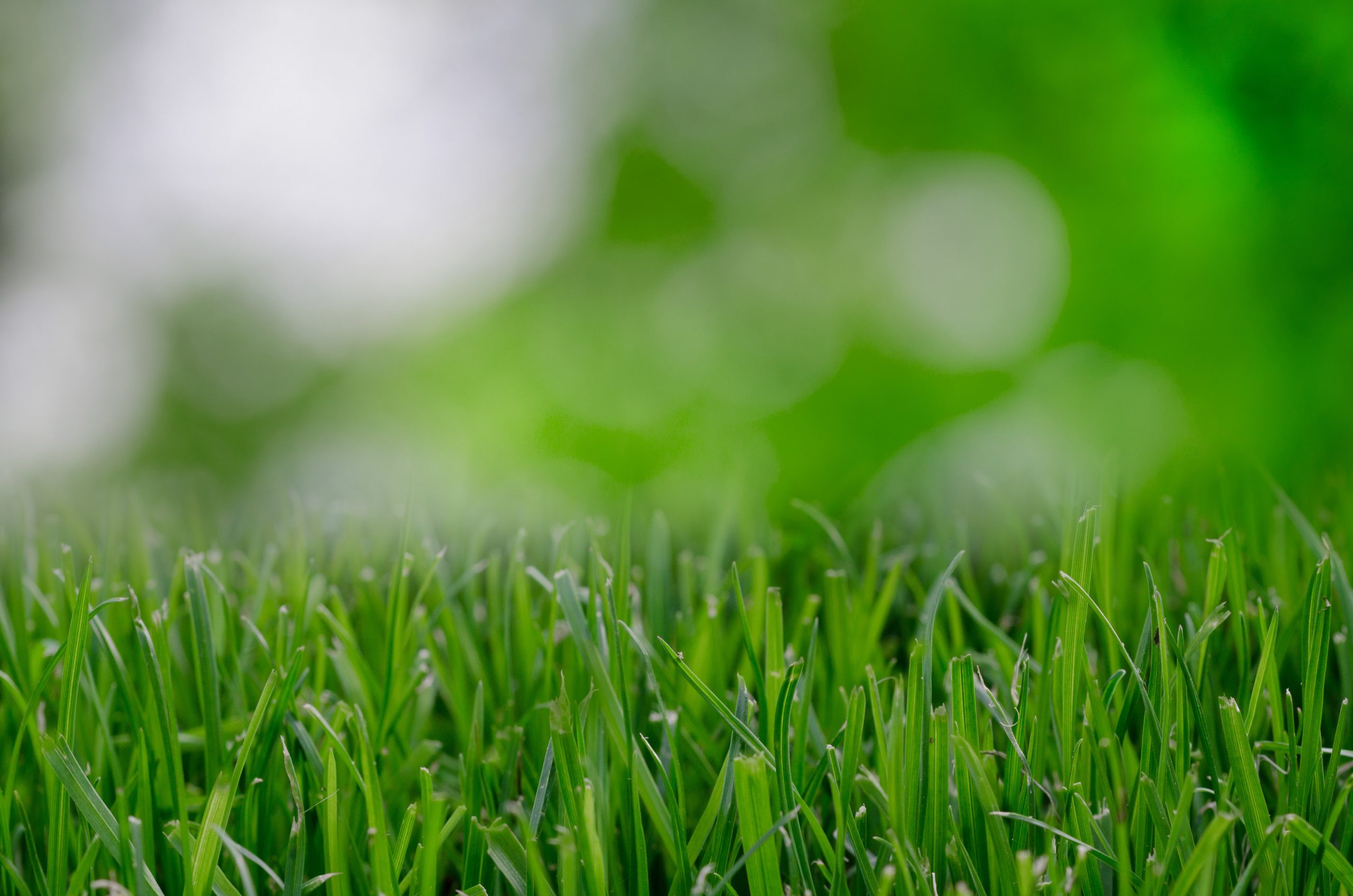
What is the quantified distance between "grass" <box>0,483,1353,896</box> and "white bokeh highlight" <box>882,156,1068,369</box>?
50.9 inches

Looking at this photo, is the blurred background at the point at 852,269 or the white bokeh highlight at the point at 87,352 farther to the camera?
the white bokeh highlight at the point at 87,352

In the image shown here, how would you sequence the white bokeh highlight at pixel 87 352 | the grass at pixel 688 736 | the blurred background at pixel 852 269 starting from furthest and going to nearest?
the white bokeh highlight at pixel 87 352, the blurred background at pixel 852 269, the grass at pixel 688 736

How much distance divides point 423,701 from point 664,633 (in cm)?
22

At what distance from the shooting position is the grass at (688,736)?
1.64 feet

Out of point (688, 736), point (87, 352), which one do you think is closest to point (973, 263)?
point (688, 736)

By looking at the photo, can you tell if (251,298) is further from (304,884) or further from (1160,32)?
(304,884)

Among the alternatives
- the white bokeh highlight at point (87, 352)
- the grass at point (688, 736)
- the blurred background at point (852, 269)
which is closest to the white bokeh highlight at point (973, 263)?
the blurred background at point (852, 269)

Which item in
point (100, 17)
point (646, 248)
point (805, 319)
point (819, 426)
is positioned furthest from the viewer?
point (100, 17)

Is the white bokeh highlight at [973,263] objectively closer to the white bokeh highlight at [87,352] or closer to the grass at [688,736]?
the grass at [688,736]

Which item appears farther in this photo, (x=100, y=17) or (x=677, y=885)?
(x=100, y=17)

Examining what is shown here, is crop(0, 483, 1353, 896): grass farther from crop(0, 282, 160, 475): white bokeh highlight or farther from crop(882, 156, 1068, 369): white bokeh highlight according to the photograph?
crop(0, 282, 160, 475): white bokeh highlight

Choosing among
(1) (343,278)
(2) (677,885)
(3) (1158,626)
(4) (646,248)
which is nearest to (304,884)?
(2) (677,885)

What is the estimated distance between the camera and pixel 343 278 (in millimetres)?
3988

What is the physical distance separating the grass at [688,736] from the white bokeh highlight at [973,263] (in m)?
1.29
